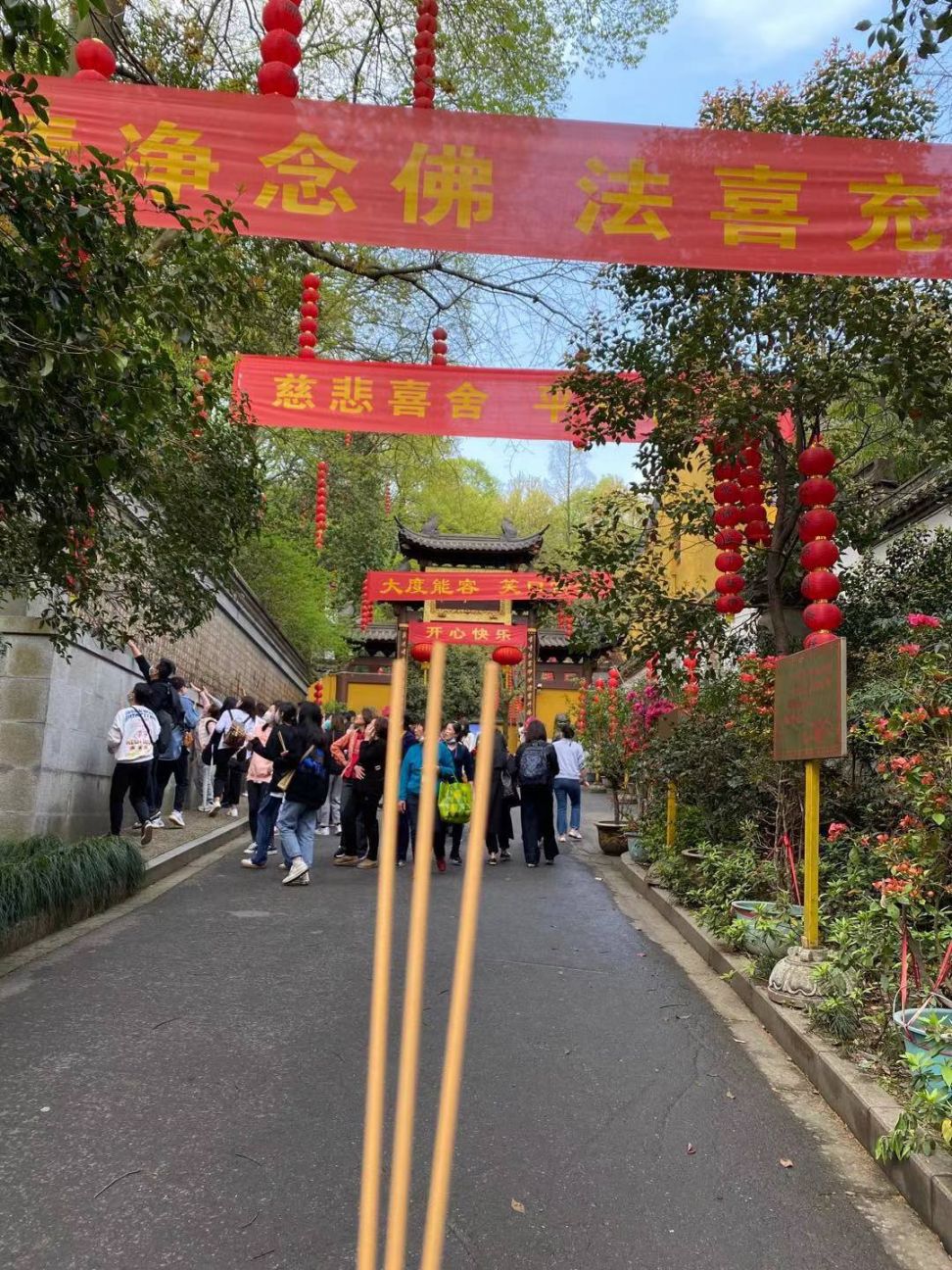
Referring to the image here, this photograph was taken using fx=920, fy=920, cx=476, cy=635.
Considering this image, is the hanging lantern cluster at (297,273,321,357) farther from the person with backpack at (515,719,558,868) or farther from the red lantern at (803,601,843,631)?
the red lantern at (803,601,843,631)

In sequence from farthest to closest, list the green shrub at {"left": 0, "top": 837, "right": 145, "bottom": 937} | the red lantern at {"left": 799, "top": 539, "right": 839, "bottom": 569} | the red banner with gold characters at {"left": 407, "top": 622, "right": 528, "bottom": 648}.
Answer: the red banner with gold characters at {"left": 407, "top": 622, "right": 528, "bottom": 648} → the red lantern at {"left": 799, "top": 539, "right": 839, "bottom": 569} → the green shrub at {"left": 0, "top": 837, "right": 145, "bottom": 937}

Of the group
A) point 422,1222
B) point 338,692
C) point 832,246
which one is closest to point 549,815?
point 832,246

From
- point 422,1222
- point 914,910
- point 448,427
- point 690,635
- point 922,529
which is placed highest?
point 448,427

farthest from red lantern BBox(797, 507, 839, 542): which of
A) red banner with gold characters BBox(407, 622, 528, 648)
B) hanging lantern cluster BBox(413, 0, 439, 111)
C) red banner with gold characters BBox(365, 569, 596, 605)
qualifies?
red banner with gold characters BBox(407, 622, 528, 648)

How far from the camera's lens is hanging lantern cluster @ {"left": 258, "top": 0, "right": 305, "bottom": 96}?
582 cm

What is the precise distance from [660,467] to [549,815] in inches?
170

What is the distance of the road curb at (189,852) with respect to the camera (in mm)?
8180

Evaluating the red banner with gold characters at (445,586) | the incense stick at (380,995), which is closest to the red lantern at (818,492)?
the incense stick at (380,995)

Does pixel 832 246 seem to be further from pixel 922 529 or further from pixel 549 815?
pixel 549 815

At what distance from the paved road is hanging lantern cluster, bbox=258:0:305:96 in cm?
557

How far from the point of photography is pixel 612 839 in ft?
38.1

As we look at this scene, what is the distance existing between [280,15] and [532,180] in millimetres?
1890

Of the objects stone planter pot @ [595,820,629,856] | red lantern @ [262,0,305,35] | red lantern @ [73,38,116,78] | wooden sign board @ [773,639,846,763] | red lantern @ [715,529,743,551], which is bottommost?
stone planter pot @ [595,820,629,856]

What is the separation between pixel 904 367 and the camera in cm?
618
